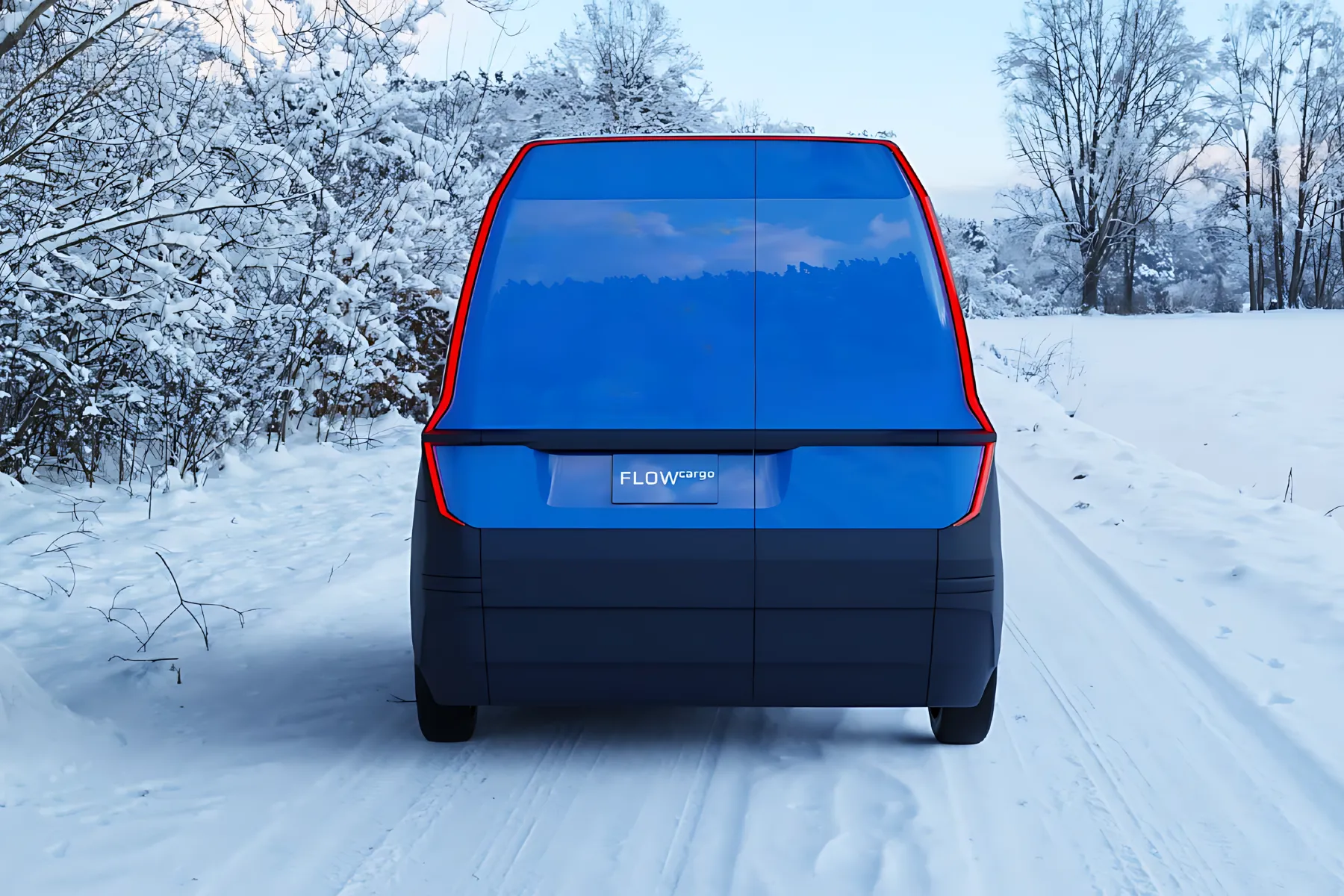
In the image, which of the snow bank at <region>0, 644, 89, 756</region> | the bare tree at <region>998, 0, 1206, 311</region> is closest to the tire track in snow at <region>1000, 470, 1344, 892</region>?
the snow bank at <region>0, 644, 89, 756</region>

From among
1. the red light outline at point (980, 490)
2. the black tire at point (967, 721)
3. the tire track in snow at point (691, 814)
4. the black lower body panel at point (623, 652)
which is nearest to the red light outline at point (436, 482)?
the black lower body panel at point (623, 652)

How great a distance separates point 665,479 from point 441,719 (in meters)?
1.31

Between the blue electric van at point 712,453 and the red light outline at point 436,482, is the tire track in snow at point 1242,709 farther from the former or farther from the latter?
the red light outline at point 436,482

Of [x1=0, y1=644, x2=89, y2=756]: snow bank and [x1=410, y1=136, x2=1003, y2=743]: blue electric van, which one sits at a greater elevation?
[x1=410, y1=136, x2=1003, y2=743]: blue electric van

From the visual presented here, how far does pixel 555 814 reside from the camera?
12.1 feet

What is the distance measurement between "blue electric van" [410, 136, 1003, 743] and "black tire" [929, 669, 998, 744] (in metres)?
0.43

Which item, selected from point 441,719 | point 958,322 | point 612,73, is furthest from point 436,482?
point 612,73

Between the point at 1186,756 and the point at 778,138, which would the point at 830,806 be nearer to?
the point at 1186,756

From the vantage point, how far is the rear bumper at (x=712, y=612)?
3.71 m

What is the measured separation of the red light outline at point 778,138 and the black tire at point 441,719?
2.76ft

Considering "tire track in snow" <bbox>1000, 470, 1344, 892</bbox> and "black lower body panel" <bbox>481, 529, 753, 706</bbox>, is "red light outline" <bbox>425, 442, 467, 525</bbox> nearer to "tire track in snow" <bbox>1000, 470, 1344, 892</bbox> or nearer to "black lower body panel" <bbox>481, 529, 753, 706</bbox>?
"black lower body panel" <bbox>481, 529, 753, 706</bbox>

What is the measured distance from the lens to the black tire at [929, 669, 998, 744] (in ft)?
13.8

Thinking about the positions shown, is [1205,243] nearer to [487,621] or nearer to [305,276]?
[305,276]

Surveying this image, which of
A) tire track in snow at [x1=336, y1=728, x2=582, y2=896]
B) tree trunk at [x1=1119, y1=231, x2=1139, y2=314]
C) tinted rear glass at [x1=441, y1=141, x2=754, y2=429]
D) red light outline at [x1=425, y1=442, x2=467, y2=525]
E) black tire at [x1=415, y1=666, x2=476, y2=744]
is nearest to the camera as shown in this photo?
tire track in snow at [x1=336, y1=728, x2=582, y2=896]
